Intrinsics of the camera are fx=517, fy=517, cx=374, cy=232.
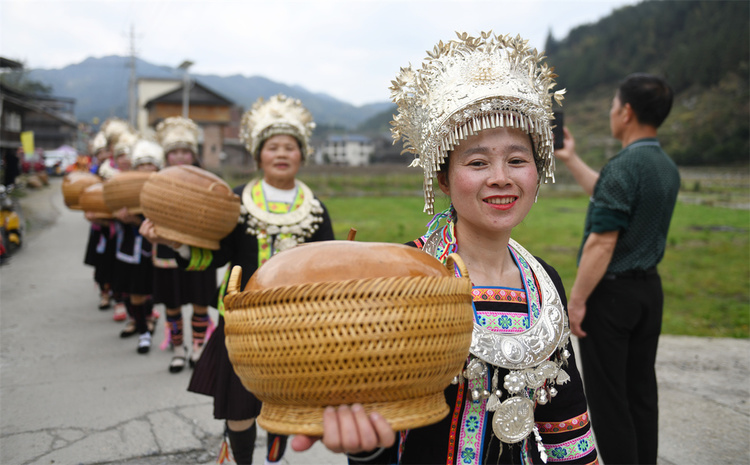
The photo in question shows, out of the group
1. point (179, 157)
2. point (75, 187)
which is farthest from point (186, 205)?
point (75, 187)

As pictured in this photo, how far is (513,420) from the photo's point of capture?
5.15 ft

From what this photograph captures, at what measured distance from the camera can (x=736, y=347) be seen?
19.2 ft

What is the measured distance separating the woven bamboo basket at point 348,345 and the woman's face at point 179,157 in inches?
186

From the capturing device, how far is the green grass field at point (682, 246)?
7469mm

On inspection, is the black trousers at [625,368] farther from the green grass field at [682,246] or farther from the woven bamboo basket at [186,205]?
the woven bamboo basket at [186,205]

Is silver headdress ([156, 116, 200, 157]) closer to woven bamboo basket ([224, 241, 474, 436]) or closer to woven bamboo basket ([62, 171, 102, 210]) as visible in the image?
woven bamboo basket ([62, 171, 102, 210])

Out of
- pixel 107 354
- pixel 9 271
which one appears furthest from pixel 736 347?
pixel 9 271

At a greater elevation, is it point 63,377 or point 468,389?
point 468,389

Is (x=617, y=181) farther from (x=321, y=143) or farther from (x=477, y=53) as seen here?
(x=321, y=143)

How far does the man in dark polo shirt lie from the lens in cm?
286

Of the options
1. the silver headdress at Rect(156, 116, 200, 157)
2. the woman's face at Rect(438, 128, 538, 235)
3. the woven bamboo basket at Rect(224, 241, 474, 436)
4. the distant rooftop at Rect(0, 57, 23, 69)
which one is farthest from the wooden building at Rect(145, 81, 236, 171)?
the woven bamboo basket at Rect(224, 241, 474, 436)

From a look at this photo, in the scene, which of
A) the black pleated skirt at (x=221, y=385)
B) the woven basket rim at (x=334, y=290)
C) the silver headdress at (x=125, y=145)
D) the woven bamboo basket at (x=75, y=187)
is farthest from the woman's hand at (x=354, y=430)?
the silver headdress at (x=125, y=145)

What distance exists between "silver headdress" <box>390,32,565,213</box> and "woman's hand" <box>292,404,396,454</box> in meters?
0.86

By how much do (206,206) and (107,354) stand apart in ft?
11.5
